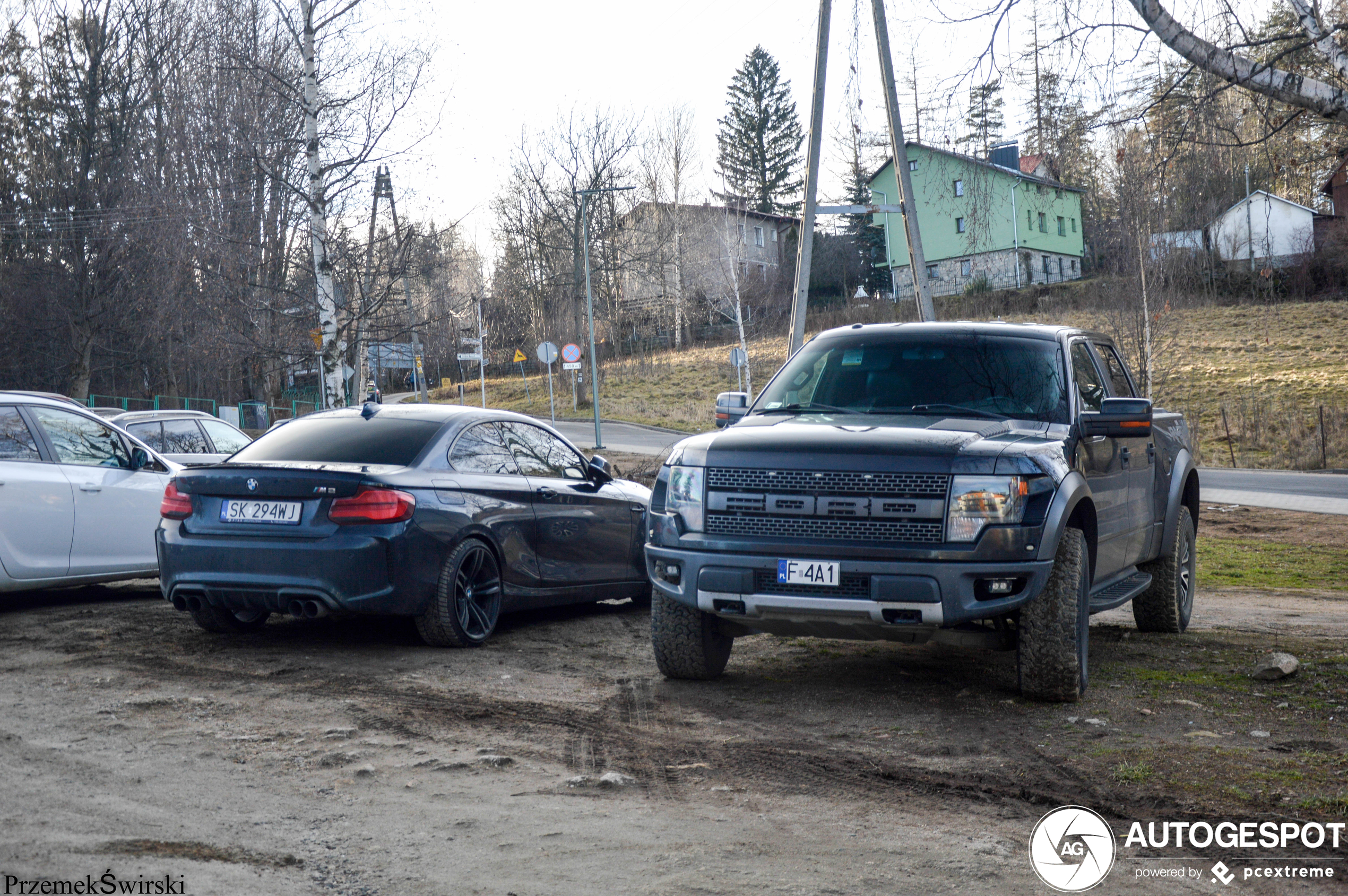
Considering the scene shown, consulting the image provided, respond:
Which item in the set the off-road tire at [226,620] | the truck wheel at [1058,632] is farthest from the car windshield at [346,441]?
the truck wheel at [1058,632]

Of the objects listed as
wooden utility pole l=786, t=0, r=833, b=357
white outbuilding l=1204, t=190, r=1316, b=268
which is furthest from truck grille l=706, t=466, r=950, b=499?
white outbuilding l=1204, t=190, r=1316, b=268

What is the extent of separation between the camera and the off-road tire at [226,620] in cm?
753

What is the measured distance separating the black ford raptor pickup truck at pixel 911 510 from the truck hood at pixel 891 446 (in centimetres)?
1

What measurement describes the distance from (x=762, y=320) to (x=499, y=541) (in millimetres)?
57822

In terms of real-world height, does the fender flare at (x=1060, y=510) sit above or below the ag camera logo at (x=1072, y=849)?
above

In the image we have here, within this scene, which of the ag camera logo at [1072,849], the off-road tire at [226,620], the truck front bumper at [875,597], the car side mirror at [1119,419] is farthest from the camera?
the off-road tire at [226,620]

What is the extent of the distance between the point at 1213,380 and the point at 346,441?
123ft

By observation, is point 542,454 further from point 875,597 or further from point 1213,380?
point 1213,380

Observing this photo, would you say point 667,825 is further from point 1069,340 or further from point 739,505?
point 1069,340

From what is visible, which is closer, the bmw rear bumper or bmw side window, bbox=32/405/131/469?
the bmw rear bumper

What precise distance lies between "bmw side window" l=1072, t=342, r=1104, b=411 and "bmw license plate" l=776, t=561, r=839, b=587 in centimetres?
213

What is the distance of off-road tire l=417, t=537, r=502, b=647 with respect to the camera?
23.2 feet
